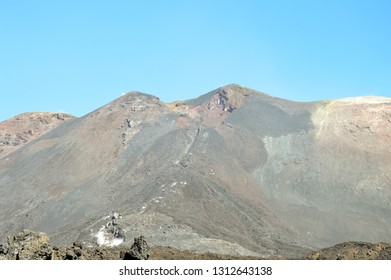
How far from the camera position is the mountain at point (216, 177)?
62281 mm

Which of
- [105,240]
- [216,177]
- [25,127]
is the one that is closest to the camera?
[105,240]

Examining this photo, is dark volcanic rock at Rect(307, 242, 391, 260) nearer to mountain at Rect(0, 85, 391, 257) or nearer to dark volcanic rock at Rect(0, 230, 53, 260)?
dark volcanic rock at Rect(0, 230, 53, 260)

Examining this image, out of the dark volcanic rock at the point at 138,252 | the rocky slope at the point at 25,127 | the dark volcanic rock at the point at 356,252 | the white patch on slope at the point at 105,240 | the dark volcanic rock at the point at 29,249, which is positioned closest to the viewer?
the dark volcanic rock at the point at 29,249

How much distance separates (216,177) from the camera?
7925 cm

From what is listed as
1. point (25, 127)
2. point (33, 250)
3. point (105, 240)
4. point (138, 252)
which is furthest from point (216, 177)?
point (25, 127)

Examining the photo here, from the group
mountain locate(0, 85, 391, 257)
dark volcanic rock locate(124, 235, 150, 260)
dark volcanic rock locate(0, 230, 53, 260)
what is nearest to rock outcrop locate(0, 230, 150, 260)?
dark volcanic rock locate(0, 230, 53, 260)

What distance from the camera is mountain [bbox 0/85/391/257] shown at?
6228 cm

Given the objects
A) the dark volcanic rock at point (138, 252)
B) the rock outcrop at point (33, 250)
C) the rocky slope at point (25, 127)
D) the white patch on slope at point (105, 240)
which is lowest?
the white patch on slope at point (105, 240)

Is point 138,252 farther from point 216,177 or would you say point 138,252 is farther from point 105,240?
point 216,177

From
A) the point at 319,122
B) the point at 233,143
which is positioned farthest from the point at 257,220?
the point at 319,122

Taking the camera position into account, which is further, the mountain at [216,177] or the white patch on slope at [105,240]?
the mountain at [216,177]

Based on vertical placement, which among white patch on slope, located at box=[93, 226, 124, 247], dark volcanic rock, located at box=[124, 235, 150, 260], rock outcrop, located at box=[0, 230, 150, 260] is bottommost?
white patch on slope, located at box=[93, 226, 124, 247]

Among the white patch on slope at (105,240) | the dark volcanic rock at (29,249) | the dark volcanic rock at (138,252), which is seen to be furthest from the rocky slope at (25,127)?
the dark volcanic rock at (29,249)

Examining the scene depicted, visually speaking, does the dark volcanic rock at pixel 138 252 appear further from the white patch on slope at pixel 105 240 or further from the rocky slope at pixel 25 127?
the rocky slope at pixel 25 127
